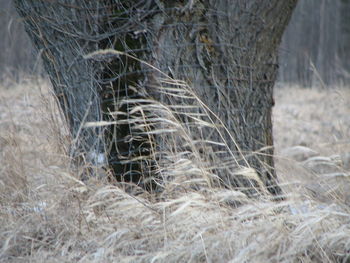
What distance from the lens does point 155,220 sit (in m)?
2.36

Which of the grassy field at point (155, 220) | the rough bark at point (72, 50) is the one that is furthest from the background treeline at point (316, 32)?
the grassy field at point (155, 220)

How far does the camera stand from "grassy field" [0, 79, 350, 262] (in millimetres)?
2016

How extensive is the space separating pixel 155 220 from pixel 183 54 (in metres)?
0.98

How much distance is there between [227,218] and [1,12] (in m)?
1.90

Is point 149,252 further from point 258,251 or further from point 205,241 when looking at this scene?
point 258,251

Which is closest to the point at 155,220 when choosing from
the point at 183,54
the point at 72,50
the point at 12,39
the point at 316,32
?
the point at 183,54

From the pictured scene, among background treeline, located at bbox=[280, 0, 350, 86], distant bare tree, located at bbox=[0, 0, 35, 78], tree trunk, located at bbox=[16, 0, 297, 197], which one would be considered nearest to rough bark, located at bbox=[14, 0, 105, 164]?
tree trunk, located at bbox=[16, 0, 297, 197]

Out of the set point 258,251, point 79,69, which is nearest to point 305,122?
point 79,69

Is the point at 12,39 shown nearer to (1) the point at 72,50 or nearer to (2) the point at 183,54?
(1) the point at 72,50

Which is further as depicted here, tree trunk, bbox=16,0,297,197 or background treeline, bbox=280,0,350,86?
background treeline, bbox=280,0,350,86

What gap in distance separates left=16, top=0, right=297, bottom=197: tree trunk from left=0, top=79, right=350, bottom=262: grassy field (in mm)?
301

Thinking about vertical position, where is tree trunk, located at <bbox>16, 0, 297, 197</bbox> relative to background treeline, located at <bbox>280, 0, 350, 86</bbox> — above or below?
above

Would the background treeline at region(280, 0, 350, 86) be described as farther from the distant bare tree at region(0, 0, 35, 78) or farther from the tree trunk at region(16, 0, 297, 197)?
the tree trunk at region(16, 0, 297, 197)

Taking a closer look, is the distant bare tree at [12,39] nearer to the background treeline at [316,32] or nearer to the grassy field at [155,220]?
the grassy field at [155,220]
